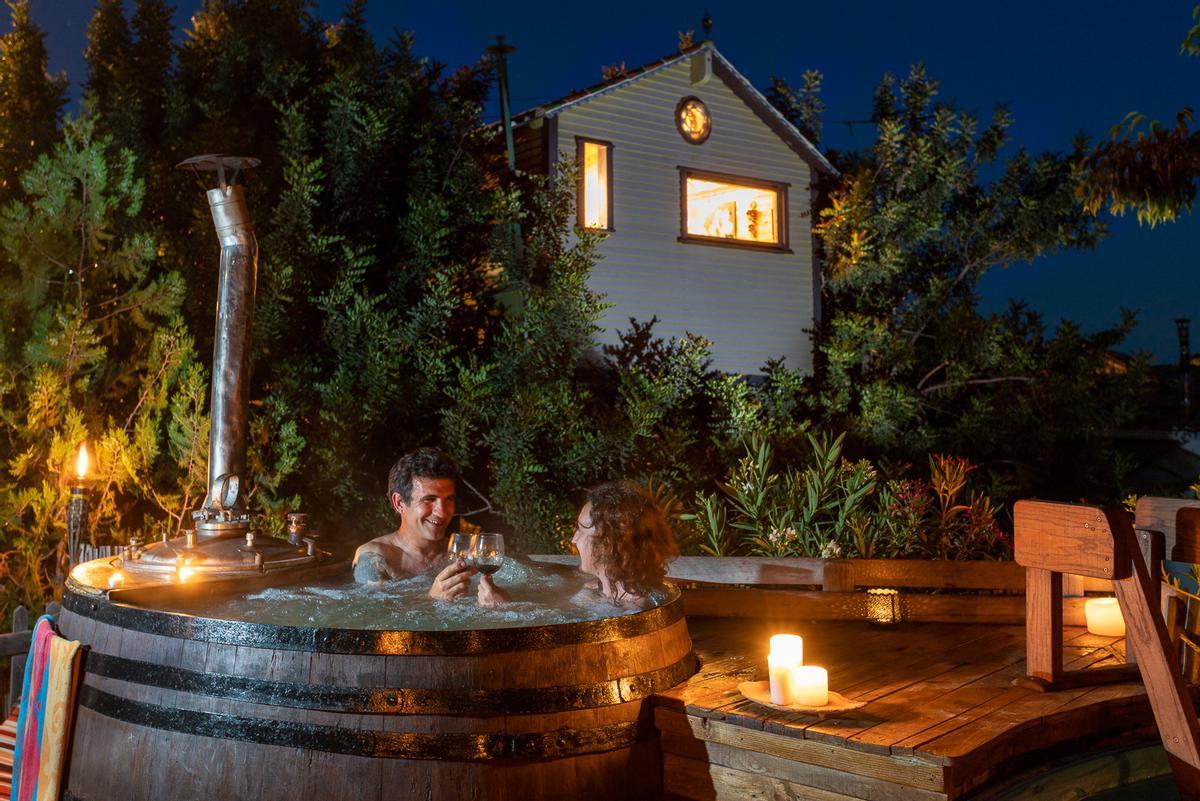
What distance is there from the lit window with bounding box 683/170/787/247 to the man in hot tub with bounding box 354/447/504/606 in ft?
29.6

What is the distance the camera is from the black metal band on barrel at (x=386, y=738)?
309cm

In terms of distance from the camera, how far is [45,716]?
3670 millimetres

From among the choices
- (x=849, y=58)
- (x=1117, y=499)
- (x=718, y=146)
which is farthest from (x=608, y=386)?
(x=849, y=58)

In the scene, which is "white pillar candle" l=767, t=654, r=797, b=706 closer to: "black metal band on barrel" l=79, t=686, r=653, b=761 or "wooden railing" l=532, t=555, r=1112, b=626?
"black metal band on barrel" l=79, t=686, r=653, b=761

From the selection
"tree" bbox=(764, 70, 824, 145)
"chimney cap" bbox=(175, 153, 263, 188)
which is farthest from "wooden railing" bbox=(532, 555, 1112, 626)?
"tree" bbox=(764, 70, 824, 145)

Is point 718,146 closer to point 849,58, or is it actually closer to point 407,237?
point 407,237

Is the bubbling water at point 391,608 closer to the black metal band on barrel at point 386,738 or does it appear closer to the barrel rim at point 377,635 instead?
the barrel rim at point 377,635

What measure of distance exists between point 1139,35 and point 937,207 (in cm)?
7707

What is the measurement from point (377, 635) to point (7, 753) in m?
2.42

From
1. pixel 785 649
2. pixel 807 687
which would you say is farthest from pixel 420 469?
pixel 807 687

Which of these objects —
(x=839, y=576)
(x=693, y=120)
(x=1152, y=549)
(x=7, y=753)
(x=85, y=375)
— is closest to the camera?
(x=1152, y=549)

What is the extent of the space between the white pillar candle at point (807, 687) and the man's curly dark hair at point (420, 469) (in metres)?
1.94

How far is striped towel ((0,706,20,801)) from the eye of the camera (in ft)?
13.9

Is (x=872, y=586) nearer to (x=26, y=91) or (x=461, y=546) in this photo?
(x=461, y=546)
